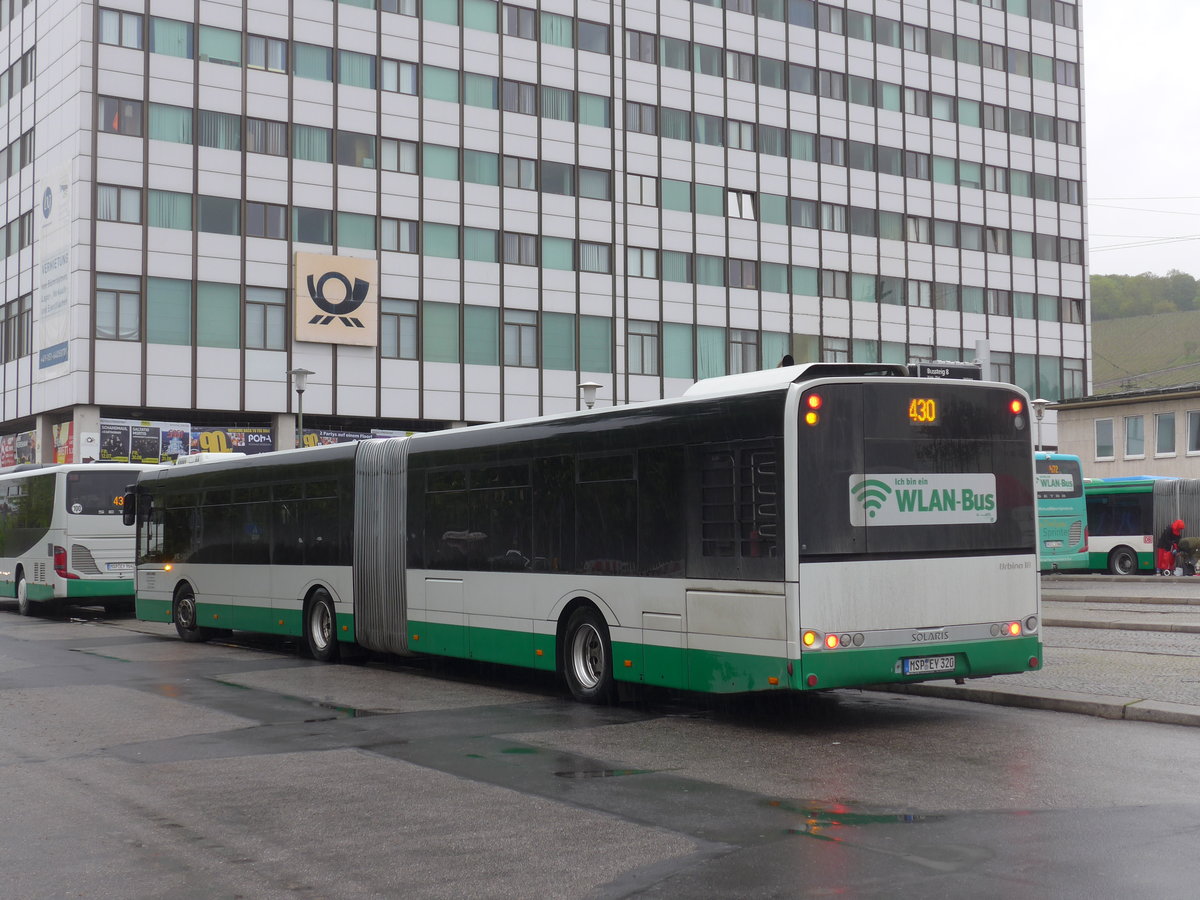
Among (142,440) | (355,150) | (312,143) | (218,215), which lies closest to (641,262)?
(355,150)

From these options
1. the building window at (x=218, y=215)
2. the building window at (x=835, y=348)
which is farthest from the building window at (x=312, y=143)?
the building window at (x=835, y=348)

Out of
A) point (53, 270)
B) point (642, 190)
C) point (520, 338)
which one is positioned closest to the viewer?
point (53, 270)

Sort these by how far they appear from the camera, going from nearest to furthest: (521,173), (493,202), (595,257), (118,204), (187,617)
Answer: (187,617) → (118,204) → (493,202) → (521,173) → (595,257)

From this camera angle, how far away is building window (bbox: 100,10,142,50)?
45.2 meters

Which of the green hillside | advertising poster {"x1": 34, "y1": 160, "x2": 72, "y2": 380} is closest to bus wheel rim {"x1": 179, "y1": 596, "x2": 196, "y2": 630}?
advertising poster {"x1": 34, "y1": 160, "x2": 72, "y2": 380}

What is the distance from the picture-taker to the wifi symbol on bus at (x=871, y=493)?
11.0 metres

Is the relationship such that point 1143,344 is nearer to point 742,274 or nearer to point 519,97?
point 742,274

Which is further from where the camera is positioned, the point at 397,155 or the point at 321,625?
the point at 397,155

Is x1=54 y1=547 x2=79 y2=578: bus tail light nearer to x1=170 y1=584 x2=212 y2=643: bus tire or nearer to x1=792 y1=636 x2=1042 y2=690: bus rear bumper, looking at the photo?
x1=170 y1=584 x2=212 y2=643: bus tire

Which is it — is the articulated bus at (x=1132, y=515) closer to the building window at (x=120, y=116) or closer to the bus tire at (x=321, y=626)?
the bus tire at (x=321, y=626)

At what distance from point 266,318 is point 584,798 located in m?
41.8

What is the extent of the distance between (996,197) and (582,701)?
58478 millimetres

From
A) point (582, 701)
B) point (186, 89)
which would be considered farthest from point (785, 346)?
point (582, 701)

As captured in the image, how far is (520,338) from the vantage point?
5284cm
